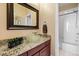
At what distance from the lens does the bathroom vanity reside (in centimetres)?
123

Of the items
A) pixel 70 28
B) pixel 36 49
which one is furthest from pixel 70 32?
pixel 36 49

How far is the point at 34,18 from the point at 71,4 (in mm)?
422

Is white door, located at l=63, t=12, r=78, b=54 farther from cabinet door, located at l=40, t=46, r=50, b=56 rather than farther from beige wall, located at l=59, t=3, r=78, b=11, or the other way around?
cabinet door, located at l=40, t=46, r=50, b=56

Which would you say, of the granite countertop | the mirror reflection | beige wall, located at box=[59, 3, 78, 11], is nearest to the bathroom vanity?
the granite countertop

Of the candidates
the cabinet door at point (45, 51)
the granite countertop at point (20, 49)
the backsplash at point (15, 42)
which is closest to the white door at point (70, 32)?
the cabinet door at point (45, 51)

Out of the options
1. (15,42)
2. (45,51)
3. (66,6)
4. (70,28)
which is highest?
(66,6)

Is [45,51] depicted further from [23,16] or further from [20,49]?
[23,16]

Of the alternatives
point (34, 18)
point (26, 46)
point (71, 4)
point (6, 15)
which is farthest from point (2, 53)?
point (71, 4)

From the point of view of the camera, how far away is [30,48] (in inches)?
50.4

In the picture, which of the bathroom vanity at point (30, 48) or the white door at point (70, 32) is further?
the white door at point (70, 32)

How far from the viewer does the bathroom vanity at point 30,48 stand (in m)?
1.23

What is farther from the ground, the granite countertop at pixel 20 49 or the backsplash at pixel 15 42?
the backsplash at pixel 15 42

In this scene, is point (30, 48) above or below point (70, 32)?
below

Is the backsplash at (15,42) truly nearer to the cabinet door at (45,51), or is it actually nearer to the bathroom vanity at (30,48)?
→ the bathroom vanity at (30,48)
